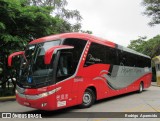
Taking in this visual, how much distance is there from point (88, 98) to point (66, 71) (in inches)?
86.8

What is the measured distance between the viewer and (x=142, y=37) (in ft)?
181

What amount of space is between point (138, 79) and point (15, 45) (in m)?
9.12

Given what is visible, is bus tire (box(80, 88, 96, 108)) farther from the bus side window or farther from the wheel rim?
the bus side window

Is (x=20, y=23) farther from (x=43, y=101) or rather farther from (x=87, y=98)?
(x=43, y=101)

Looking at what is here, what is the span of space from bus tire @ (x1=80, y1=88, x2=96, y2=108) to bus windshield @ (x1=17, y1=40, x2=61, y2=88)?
2.53m

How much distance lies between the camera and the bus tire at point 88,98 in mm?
10872

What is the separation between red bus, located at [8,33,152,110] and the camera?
8977mm

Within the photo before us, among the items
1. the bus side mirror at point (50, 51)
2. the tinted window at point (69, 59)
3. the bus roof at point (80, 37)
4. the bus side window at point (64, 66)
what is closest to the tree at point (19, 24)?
the bus roof at point (80, 37)

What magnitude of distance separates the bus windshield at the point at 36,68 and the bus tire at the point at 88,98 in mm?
2532

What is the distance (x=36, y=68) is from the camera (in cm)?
932

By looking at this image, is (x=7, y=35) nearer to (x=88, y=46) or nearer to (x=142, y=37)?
(x=88, y=46)

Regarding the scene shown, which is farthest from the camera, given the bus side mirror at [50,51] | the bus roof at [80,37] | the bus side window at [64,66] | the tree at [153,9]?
the tree at [153,9]

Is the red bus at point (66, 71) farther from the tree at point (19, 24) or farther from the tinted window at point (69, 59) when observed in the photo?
the tree at point (19, 24)

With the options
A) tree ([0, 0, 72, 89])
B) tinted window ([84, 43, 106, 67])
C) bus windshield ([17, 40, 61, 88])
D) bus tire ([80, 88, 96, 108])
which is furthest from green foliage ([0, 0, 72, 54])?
bus tire ([80, 88, 96, 108])
